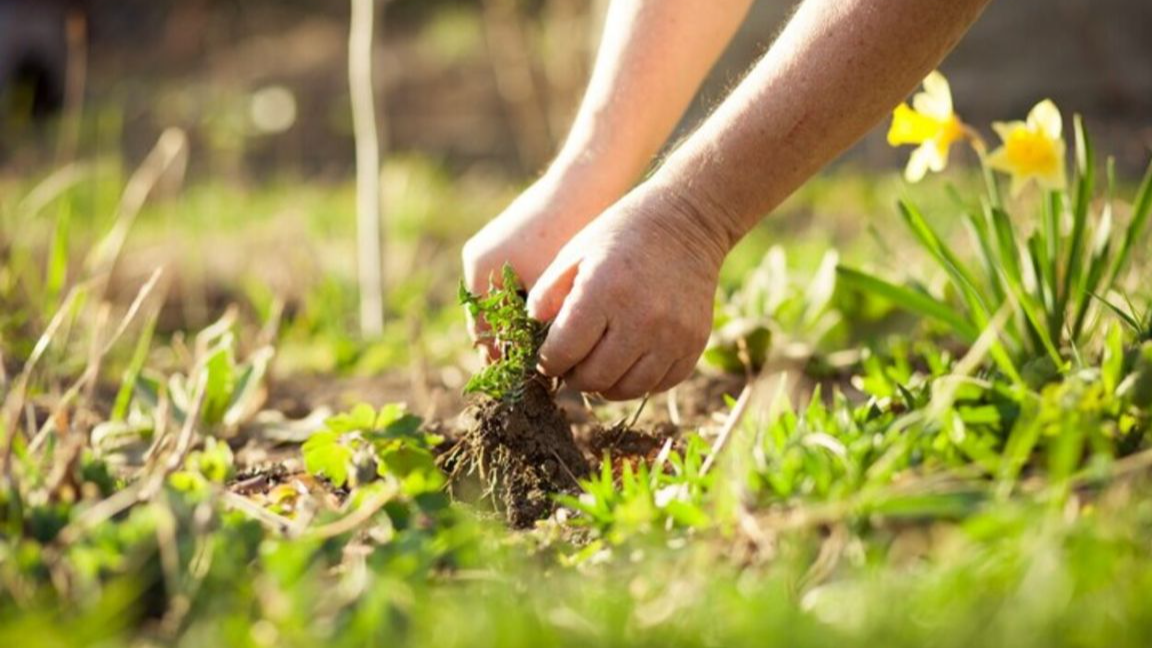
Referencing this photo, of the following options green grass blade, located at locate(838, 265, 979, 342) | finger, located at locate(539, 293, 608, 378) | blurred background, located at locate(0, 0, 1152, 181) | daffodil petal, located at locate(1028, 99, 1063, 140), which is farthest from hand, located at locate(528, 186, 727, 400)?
blurred background, located at locate(0, 0, 1152, 181)

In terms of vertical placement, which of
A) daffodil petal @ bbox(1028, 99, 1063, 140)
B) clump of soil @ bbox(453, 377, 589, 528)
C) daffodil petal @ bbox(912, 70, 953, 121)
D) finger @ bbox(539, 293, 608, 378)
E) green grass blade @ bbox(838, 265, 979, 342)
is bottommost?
clump of soil @ bbox(453, 377, 589, 528)

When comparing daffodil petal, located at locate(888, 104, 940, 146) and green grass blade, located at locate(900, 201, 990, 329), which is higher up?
daffodil petal, located at locate(888, 104, 940, 146)

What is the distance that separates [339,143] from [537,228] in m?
5.50

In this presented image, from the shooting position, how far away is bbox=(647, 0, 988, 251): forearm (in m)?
1.50

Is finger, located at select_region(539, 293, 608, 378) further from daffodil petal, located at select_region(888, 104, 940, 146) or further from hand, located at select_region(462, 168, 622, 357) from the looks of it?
daffodil petal, located at select_region(888, 104, 940, 146)

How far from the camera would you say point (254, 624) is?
1217mm

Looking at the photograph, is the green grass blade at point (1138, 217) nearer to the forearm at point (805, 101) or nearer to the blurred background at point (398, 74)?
the forearm at point (805, 101)

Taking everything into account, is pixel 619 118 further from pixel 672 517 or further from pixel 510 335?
pixel 672 517

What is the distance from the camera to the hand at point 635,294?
5.06ft

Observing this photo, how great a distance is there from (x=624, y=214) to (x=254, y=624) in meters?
0.65

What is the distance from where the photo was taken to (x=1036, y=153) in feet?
6.18

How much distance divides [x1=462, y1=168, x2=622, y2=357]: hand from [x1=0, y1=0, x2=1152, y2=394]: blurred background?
14.8 inches

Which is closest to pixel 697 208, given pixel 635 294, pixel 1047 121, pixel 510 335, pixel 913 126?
pixel 635 294

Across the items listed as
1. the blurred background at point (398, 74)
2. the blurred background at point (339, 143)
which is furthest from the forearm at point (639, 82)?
the blurred background at point (398, 74)
